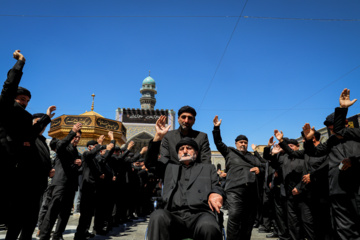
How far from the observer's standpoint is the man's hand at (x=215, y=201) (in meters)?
2.04

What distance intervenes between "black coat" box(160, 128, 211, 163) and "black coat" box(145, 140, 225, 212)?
0.19 meters

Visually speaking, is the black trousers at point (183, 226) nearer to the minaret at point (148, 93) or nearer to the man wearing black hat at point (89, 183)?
the man wearing black hat at point (89, 183)

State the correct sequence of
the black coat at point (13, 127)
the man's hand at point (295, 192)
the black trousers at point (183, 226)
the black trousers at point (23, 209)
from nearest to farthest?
the black trousers at point (183, 226) → the black coat at point (13, 127) → the black trousers at point (23, 209) → the man's hand at point (295, 192)

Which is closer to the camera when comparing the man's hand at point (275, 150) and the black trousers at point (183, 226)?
the black trousers at point (183, 226)

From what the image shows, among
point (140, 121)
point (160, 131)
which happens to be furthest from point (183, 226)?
point (140, 121)

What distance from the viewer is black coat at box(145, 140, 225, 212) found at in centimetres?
223

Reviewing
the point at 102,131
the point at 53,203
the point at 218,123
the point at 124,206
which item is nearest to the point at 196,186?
the point at 218,123

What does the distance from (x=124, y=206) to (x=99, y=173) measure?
257cm

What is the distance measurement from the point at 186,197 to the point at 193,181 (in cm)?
17

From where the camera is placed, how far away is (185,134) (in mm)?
2996

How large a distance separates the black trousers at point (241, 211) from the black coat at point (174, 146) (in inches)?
49.1

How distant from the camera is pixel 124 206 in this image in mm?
6773

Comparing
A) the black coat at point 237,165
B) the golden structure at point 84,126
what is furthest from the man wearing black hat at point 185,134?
the golden structure at point 84,126

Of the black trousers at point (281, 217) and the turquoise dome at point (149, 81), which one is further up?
the turquoise dome at point (149, 81)
